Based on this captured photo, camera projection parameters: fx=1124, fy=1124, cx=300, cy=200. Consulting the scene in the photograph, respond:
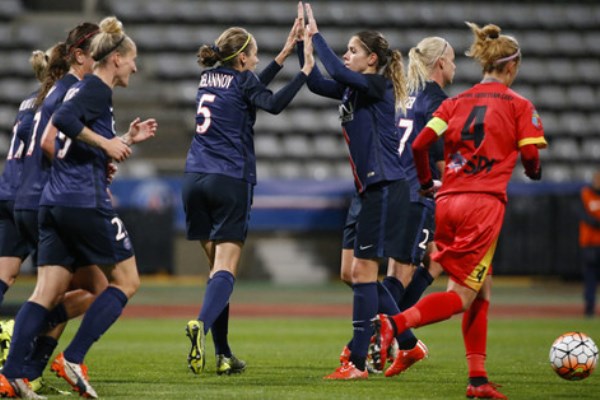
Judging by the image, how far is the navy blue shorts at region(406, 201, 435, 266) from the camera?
8.82 metres

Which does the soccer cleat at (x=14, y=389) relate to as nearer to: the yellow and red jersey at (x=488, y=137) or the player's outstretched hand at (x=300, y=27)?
the yellow and red jersey at (x=488, y=137)

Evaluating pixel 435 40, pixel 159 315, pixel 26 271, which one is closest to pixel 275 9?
pixel 26 271

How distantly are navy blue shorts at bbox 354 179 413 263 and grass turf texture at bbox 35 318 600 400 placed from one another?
34.9 inches

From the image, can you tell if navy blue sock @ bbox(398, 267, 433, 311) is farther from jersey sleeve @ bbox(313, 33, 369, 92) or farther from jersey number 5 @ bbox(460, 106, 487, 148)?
jersey number 5 @ bbox(460, 106, 487, 148)

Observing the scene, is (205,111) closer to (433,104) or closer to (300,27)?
(300,27)

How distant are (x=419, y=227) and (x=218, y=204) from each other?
1778 millimetres

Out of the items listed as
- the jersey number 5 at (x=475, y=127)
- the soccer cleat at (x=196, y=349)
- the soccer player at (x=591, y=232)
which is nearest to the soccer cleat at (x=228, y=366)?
the soccer cleat at (x=196, y=349)

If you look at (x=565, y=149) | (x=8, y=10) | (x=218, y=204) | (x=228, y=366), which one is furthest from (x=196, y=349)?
(x=8, y=10)

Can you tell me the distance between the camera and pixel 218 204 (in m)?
7.95

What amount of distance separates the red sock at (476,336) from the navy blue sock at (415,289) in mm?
2456

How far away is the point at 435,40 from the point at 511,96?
7.53 ft

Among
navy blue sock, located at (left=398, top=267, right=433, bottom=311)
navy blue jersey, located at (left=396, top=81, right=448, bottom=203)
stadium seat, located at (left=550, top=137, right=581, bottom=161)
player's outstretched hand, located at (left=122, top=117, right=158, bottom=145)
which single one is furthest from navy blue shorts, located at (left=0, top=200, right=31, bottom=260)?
stadium seat, located at (left=550, top=137, right=581, bottom=161)

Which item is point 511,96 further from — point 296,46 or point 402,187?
point 296,46

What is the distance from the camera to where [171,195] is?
71.4 ft
